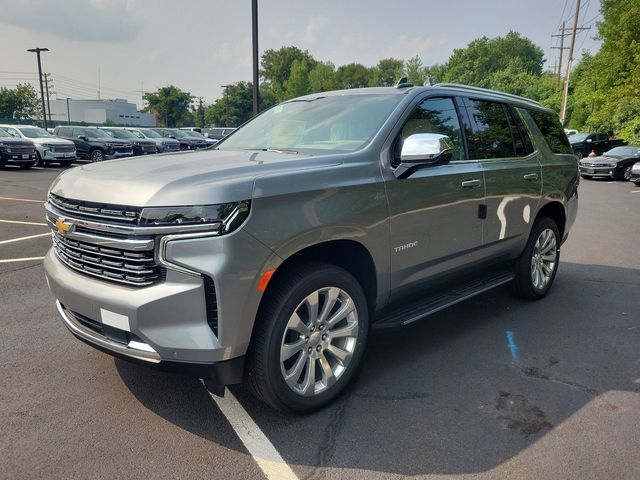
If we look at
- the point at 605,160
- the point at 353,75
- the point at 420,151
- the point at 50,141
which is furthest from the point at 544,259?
the point at 353,75

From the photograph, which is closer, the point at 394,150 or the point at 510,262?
the point at 394,150

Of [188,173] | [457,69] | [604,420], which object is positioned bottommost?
[604,420]

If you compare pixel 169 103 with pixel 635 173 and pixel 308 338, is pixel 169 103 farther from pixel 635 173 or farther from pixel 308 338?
pixel 308 338

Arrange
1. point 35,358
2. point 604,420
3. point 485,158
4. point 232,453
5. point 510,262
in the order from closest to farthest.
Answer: point 232,453 < point 604,420 < point 35,358 < point 485,158 < point 510,262

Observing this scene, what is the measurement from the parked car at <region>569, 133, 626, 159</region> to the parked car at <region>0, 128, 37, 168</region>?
81.9 ft

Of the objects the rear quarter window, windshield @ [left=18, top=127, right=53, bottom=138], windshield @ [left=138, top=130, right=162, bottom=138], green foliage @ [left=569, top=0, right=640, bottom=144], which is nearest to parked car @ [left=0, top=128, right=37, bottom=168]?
windshield @ [left=18, top=127, right=53, bottom=138]

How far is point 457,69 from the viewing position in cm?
9925

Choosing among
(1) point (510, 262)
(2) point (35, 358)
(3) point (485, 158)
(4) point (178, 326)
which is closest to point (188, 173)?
(4) point (178, 326)

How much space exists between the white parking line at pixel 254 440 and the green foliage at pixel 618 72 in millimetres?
32417

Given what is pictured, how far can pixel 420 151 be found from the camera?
3109mm

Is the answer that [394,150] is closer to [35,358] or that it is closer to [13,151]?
[35,358]

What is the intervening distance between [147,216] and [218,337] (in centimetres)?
66

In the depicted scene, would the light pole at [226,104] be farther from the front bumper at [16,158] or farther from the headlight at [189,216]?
the headlight at [189,216]

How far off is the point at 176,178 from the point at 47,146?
21005 mm
